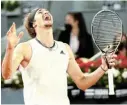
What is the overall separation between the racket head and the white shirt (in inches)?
16.2

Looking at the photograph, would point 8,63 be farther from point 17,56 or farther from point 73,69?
point 73,69

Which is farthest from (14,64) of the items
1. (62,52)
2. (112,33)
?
(112,33)

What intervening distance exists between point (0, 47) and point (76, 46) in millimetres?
926

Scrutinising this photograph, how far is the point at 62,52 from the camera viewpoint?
303 centimetres

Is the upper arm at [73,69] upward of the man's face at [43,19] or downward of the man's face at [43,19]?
downward

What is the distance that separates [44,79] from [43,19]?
0.37 m

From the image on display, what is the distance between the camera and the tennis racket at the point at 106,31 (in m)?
3.29

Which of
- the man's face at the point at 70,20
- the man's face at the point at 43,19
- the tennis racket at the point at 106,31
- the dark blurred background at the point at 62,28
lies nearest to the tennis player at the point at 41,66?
the man's face at the point at 43,19

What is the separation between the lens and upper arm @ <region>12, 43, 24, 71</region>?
2.90 meters

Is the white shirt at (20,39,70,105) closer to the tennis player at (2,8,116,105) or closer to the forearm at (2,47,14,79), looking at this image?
the tennis player at (2,8,116,105)

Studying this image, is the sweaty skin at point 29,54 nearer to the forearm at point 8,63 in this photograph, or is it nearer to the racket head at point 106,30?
the forearm at point 8,63

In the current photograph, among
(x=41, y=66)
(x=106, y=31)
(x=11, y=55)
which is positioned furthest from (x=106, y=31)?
(x=11, y=55)

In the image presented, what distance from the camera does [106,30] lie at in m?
3.51

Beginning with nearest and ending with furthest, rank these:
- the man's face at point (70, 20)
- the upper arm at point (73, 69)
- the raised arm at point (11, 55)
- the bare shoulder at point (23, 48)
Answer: the raised arm at point (11, 55) < the bare shoulder at point (23, 48) < the upper arm at point (73, 69) < the man's face at point (70, 20)
